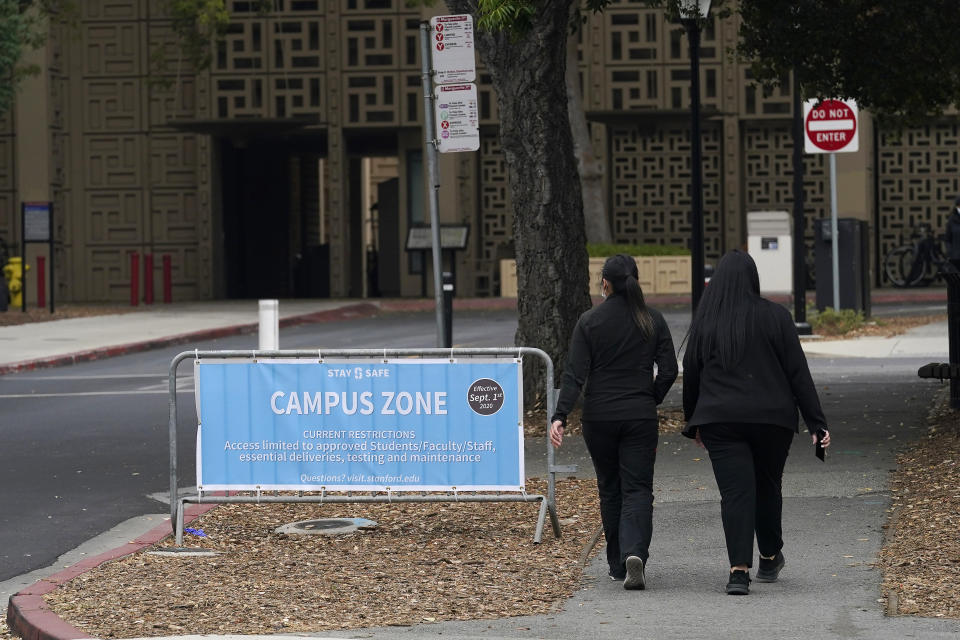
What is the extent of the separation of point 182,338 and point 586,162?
9.90 m

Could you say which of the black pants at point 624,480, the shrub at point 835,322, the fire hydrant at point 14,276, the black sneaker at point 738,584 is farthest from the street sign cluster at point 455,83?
the fire hydrant at point 14,276

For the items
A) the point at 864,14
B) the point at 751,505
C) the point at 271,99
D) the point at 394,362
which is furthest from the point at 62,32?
the point at 751,505

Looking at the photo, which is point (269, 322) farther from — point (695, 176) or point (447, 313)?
point (695, 176)

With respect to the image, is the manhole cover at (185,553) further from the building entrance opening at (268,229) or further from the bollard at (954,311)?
the building entrance opening at (268,229)

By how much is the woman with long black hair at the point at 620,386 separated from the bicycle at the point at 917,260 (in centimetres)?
2498

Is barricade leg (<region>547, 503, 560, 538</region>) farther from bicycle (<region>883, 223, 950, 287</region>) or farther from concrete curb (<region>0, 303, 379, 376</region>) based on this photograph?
bicycle (<region>883, 223, 950, 287</region>)

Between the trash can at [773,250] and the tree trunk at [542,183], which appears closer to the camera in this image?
the tree trunk at [542,183]

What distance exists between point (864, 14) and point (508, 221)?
69.7 feet

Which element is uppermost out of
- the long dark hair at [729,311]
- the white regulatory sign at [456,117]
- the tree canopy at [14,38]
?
the tree canopy at [14,38]

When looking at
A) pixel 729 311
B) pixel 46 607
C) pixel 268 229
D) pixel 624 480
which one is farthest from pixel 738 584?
pixel 268 229

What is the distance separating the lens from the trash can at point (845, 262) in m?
22.3

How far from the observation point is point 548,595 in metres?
7.55

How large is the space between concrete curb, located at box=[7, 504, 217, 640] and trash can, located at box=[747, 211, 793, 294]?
22.6 metres

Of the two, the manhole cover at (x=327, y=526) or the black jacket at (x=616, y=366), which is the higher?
the black jacket at (x=616, y=366)
